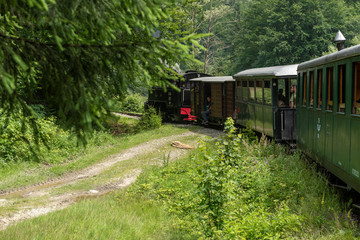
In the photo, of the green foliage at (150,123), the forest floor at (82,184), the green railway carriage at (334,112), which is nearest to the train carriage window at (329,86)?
the green railway carriage at (334,112)

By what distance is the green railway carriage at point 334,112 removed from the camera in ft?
25.4

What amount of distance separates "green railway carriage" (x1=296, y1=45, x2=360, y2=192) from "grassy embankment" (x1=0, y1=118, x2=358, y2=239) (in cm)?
71

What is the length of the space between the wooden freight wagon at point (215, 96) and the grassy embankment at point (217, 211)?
39.3ft

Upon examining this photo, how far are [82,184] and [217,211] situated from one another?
644 centimetres

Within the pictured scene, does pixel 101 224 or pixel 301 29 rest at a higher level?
pixel 301 29

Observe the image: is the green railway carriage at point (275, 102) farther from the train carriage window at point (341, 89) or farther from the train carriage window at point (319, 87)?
the train carriage window at point (341, 89)

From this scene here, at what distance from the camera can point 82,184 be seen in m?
13.1

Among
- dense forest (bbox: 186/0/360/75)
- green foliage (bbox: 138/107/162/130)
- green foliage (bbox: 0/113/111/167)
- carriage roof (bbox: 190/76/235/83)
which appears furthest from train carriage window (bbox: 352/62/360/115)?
dense forest (bbox: 186/0/360/75)

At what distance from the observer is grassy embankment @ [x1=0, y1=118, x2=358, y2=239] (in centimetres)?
742

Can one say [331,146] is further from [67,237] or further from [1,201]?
[1,201]

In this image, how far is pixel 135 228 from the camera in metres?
7.98

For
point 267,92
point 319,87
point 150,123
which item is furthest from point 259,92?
point 150,123

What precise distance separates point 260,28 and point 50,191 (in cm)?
4118

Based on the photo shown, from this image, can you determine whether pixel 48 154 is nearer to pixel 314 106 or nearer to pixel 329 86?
pixel 314 106
